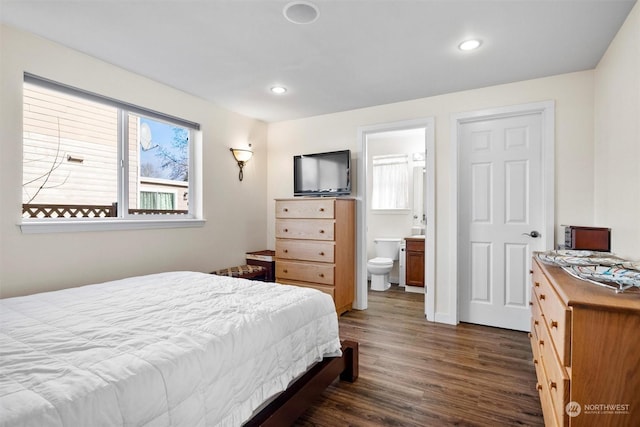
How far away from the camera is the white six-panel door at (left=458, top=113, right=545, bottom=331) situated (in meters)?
3.08

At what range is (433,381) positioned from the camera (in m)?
2.19

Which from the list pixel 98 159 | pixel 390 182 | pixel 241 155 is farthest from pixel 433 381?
pixel 390 182

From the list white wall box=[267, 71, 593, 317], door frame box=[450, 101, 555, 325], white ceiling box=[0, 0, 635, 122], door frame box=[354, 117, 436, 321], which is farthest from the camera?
door frame box=[354, 117, 436, 321]

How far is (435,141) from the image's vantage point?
3.43 m

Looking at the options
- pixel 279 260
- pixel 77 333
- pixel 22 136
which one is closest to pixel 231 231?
pixel 279 260

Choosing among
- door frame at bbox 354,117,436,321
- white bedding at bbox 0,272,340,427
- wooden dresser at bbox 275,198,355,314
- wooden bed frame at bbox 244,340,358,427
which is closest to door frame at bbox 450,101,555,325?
door frame at bbox 354,117,436,321

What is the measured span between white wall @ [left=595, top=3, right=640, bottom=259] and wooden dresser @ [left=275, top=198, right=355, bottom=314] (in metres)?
2.29

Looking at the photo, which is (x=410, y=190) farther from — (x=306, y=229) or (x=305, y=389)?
(x=305, y=389)

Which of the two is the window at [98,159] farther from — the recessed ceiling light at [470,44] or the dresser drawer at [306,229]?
the recessed ceiling light at [470,44]

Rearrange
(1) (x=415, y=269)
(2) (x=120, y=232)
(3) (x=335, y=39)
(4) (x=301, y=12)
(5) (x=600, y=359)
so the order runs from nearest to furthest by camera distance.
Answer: (5) (x=600, y=359)
(4) (x=301, y=12)
(3) (x=335, y=39)
(2) (x=120, y=232)
(1) (x=415, y=269)

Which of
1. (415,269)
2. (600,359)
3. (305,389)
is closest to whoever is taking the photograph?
(600,359)

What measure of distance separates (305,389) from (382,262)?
10.9 feet

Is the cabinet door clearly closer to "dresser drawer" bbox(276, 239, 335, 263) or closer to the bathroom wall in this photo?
the bathroom wall

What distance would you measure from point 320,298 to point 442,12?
196 centimetres
